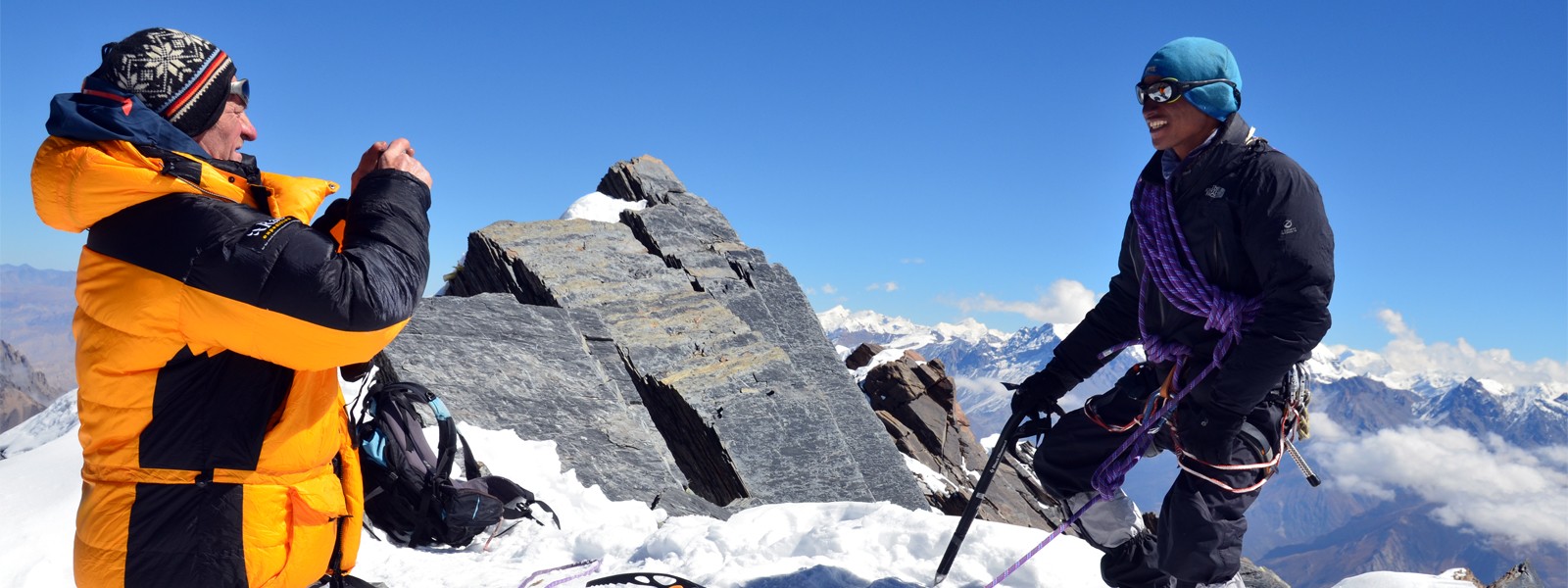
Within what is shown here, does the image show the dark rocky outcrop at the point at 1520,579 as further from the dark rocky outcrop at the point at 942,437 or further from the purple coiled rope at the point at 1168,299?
the dark rocky outcrop at the point at 942,437

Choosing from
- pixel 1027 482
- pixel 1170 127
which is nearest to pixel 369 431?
pixel 1170 127

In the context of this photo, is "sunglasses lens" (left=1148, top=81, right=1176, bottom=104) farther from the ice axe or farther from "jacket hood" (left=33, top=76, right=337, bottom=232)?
"jacket hood" (left=33, top=76, right=337, bottom=232)

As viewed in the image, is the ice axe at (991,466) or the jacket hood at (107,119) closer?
the jacket hood at (107,119)

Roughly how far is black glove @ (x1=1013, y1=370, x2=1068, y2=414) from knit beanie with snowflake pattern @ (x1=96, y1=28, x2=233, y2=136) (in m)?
4.42

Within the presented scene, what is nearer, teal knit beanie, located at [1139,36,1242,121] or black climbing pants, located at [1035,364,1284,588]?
black climbing pants, located at [1035,364,1284,588]

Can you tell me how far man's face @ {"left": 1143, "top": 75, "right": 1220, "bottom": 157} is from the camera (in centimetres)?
467

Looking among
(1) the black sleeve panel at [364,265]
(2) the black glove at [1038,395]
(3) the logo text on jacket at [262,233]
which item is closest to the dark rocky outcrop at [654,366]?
(2) the black glove at [1038,395]

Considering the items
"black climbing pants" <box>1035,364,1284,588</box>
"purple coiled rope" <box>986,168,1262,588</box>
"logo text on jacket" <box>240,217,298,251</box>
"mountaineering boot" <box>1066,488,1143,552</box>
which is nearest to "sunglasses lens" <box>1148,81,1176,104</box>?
"purple coiled rope" <box>986,168,1262,588</box>

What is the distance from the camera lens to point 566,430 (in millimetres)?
9688

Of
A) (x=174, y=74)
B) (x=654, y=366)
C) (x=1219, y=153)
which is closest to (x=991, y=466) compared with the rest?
(x=1219, y=153)

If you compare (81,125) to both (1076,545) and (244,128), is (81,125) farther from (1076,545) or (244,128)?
(1076,545)

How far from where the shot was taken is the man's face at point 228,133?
3.01 meters

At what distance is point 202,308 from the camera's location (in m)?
2.60

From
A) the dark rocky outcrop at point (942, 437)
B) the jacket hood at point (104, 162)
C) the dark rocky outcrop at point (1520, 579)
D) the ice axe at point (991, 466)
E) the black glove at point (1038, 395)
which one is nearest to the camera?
the jacket hood at point (104, 162)
